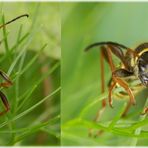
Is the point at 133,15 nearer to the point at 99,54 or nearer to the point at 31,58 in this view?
the point at 99,54

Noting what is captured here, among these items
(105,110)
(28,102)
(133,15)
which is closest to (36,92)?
(28,102)

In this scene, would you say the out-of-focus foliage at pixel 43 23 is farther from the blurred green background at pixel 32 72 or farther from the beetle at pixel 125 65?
the beetle at pixel 125 65

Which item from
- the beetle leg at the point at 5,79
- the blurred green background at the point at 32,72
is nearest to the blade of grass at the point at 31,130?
the blurred green background at the point at 32,72

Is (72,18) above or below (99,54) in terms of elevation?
above

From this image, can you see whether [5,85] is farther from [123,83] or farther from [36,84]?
[123,83]

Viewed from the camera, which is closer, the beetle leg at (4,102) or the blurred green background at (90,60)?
the beetle leg at (4,102)

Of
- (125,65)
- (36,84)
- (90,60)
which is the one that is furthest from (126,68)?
(36,84)

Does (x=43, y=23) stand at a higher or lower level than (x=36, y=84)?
higher
